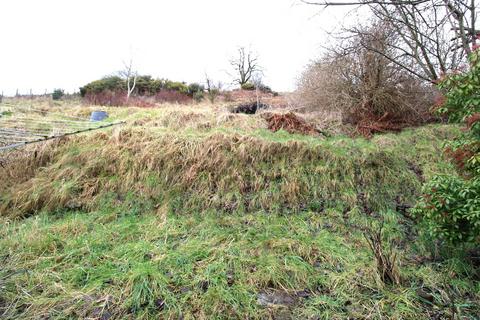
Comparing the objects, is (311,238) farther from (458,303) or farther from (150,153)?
(150,153)

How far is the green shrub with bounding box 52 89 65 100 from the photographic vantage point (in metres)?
13.5

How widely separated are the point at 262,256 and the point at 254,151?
174 centimetres

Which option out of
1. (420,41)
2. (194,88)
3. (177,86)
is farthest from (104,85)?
(420,41)

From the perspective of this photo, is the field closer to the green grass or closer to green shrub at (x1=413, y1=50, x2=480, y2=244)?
the green grass

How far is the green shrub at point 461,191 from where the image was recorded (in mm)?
2254

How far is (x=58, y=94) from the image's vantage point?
1391cm

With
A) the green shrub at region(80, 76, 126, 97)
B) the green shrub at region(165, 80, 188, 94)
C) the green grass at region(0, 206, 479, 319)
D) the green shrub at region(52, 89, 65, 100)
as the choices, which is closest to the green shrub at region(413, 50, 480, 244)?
the green grass at region(0, 206, 479, 319)

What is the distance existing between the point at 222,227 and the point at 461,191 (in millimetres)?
2197

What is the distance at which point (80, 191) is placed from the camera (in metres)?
3.85

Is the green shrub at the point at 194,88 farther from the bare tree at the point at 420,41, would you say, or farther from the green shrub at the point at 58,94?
the bare tree at the point at 420,41

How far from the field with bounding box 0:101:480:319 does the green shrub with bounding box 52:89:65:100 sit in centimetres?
1065

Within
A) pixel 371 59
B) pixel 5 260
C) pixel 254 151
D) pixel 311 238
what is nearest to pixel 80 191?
pixel 5 260

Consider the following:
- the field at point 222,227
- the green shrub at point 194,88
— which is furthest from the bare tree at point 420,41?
the green shrub at point 194,88

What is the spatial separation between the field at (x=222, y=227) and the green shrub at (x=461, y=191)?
16.3 inches
